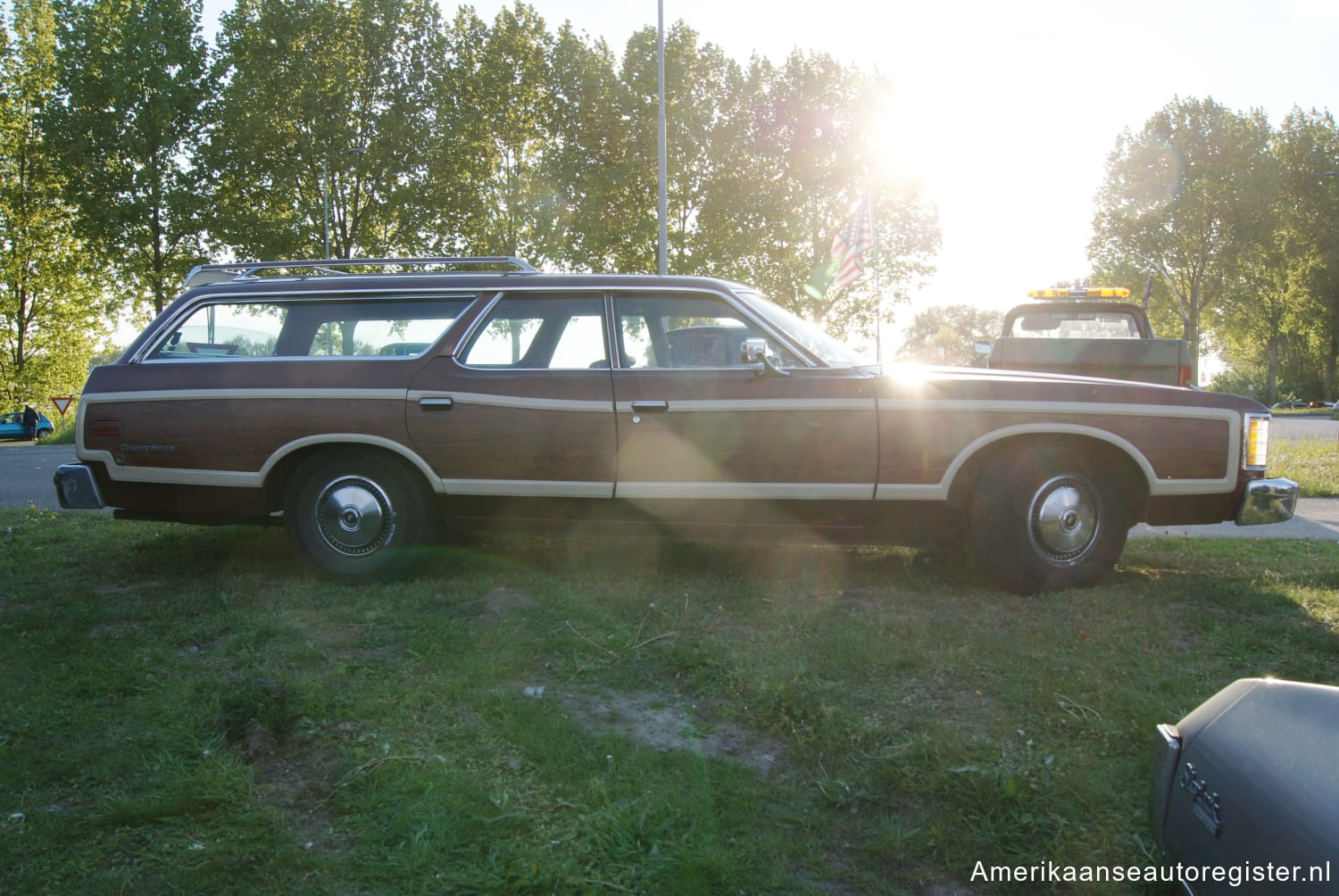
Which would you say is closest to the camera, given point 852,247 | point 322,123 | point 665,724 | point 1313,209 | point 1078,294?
point 665,724

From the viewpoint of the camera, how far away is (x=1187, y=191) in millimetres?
42000

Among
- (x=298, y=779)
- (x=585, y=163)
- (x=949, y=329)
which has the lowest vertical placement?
(x=298, y=779)

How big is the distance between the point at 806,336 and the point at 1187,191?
44880mm

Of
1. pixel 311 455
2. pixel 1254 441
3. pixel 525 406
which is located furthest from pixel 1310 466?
pixel 311 455

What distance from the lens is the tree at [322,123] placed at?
1086 inches

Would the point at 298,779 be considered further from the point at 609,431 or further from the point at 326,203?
the point at 326,203

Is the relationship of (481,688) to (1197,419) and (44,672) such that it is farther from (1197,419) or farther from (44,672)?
(1197,419)

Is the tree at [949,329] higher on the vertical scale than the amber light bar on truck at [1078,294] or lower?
higher

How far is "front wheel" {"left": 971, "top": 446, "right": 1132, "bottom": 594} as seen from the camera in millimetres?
4531

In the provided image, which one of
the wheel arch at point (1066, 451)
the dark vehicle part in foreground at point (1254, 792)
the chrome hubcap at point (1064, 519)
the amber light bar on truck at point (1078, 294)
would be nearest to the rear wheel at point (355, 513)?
the wheel arch at point (1066, 451)

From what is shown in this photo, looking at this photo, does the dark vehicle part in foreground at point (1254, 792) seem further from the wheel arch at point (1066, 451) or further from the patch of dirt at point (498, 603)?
the patch of dirt at point (498, 603)

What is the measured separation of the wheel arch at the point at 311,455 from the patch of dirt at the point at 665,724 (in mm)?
1939

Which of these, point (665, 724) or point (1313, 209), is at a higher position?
point (1313, 209)

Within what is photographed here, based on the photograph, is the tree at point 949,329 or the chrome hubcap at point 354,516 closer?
the chrome hubcap at point 354,516
